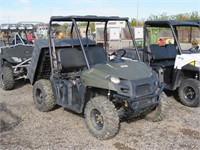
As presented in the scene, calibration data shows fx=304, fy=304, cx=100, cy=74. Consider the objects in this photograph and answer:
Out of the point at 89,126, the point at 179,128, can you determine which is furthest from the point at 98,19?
the point at 179,128

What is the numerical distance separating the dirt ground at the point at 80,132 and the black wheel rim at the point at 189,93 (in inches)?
10.6

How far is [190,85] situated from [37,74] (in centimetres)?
324

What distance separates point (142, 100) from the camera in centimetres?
454

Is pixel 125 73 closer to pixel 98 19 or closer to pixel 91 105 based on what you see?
pixel 91 105

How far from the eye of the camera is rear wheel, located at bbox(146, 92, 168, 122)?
518 centimetres

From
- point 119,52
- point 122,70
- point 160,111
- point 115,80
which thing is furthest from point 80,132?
point 119,52

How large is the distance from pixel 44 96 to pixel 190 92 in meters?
3.06

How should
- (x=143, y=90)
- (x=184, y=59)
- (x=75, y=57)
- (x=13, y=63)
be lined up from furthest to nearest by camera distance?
(x=13, y=63) < (x=184, y=59) < (x=75, y=57) < (x=143, y=90)

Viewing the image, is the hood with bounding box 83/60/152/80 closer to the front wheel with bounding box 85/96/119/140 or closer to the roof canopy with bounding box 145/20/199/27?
the front wheel with bounding box 85/96/119/140

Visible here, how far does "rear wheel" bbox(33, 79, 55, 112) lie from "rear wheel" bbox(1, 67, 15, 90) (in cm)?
213

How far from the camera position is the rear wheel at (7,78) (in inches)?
314

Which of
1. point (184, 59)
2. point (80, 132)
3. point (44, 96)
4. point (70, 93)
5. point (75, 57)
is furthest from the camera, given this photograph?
point (184, 59)

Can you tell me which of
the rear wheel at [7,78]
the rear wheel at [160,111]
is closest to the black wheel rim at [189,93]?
the rear wheel at [160,111]

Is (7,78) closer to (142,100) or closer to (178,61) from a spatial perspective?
(178,61)
